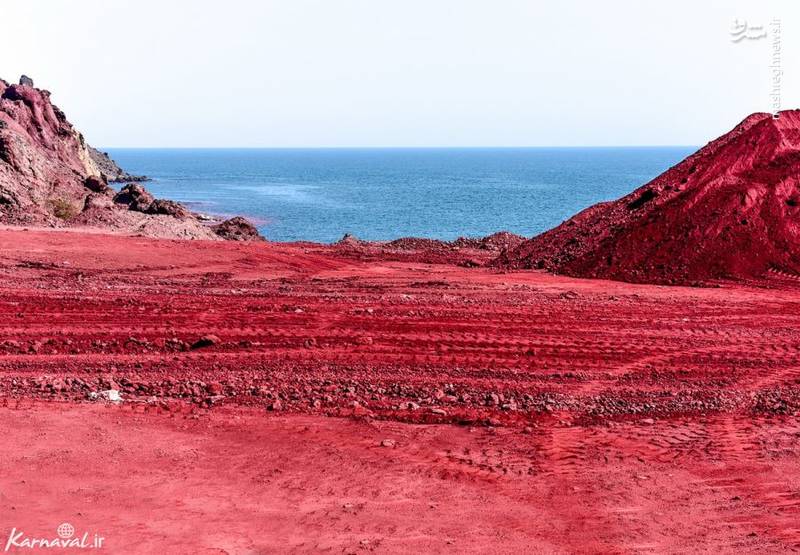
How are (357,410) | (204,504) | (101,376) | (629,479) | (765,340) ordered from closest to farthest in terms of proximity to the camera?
(204,504), (629,479), (357,410), (101,376), (765,340)

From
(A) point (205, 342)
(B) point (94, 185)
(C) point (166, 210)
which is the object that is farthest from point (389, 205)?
(A) point (205, 342)

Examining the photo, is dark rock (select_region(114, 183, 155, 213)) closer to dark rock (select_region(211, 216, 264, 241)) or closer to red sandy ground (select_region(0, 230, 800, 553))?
dark rock (select_region(211, 216, 264, 241))

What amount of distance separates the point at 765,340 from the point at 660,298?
4.25m

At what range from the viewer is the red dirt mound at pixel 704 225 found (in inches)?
952

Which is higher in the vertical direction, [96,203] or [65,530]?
[96,203]

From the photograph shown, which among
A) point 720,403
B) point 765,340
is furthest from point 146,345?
point 765,340

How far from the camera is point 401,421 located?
39.2 ft

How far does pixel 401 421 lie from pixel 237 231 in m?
34.1

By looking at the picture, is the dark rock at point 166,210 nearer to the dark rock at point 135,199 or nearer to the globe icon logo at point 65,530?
the dark rock at point 135,199

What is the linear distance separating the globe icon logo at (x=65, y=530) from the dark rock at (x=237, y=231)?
115 feet

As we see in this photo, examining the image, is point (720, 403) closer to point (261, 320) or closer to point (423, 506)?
point (423, 506)

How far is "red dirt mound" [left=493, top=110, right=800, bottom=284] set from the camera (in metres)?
24.2

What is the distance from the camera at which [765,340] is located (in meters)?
16.6

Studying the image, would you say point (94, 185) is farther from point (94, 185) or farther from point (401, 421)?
point (401, 421)
